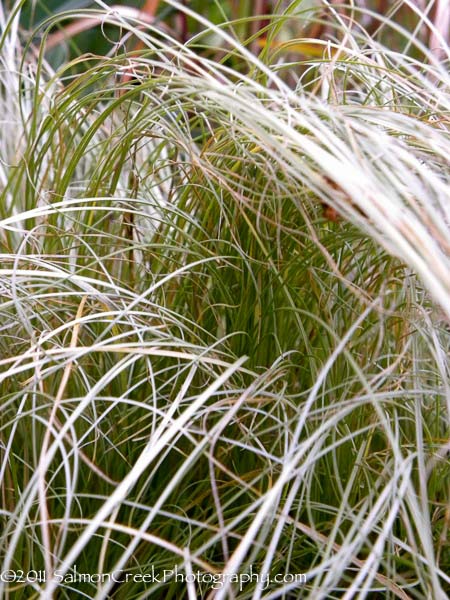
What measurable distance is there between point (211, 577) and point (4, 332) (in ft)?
1.07

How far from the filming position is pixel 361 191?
0.49 m

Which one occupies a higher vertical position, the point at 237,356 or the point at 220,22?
Answer: the point at 220,22

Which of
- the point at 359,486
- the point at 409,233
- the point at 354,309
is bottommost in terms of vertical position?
the point at 359,486

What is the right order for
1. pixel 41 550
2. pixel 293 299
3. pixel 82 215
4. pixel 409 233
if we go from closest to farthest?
pixel 409 233
pixel 41 550
pixel 293 299
pixel 82 215

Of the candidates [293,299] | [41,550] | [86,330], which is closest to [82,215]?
[86,330]

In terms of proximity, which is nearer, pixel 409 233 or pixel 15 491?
pixel 409 233

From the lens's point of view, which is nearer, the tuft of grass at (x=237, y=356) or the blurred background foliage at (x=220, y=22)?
the tuft of grass at (x=237, y=356)

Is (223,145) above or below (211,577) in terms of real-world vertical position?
above

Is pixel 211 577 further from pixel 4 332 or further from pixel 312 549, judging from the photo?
pixel 4 332

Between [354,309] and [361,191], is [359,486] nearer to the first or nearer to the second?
[354,309]

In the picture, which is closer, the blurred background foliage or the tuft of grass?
the tuft of grass

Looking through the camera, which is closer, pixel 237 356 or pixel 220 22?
pixel 237 356

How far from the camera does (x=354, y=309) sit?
2.39ft

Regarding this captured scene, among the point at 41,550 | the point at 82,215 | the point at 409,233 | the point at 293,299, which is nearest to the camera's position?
the point at 409,233
